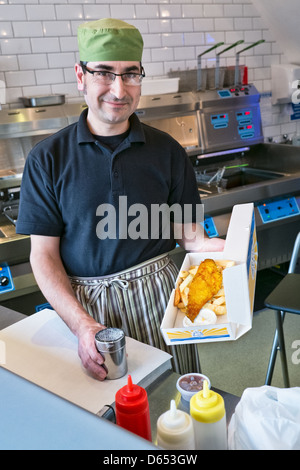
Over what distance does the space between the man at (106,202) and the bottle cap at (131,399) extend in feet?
2.06

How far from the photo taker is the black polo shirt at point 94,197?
1.73 metres

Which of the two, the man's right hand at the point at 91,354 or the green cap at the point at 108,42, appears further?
the green cap at the point at 108,42

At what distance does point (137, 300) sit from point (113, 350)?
0.56 metres

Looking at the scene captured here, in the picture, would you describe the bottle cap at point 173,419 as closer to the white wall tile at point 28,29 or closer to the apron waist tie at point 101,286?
the apron waist tie at point 101,286

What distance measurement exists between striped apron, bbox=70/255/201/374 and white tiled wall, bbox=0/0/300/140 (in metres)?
2.28

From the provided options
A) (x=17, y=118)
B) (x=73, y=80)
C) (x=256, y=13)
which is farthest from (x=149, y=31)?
(x=17, y=118)

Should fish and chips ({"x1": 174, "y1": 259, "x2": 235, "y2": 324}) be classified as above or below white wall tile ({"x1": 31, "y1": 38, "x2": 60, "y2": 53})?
below

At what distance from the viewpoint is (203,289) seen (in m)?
1.34

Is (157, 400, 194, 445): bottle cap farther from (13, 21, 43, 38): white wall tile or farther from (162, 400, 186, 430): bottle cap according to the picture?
(13, 21, 43, 38): white wall tile

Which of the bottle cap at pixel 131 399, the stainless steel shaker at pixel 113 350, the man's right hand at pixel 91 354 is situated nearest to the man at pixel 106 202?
the man's right hand at pixel 91 354

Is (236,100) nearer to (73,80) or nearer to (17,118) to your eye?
(73,80)

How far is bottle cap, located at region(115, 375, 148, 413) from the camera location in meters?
0.99

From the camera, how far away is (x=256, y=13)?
4539 mm

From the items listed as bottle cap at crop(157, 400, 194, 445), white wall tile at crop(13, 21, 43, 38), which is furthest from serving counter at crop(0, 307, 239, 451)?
white wall tile at crop(13, 21, 43, 38)
